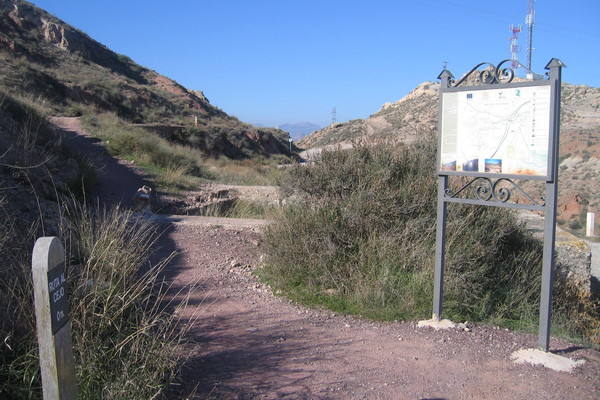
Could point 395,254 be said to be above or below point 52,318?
below

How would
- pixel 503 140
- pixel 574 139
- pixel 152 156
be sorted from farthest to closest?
pixel 574 139 < pixel 152 156 < pixel 503 140

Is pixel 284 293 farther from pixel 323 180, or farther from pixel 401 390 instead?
pixel 401 390

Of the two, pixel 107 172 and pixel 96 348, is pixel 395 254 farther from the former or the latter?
pixel 107 172

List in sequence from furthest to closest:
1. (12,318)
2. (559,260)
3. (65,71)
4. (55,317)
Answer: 1. (65,71)
2. (559,260)
3. (12,318)
4. (55,317)

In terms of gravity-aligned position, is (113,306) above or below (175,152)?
below

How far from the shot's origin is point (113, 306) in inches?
133

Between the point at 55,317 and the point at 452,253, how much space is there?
4.23m

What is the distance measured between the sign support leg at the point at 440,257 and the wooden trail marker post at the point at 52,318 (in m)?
3.45

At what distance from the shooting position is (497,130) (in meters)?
4.41

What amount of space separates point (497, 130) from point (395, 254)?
1704 mm

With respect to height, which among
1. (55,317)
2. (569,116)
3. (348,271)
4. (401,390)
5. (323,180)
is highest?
(569,116)

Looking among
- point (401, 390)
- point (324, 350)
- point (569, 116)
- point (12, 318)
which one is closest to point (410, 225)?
point (324, 350)

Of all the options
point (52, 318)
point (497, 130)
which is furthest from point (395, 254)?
point (52, 318)

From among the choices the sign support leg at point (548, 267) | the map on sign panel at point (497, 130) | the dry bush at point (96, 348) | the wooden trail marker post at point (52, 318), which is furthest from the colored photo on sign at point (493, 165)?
the wooden trail marker post at point (52, 318)
